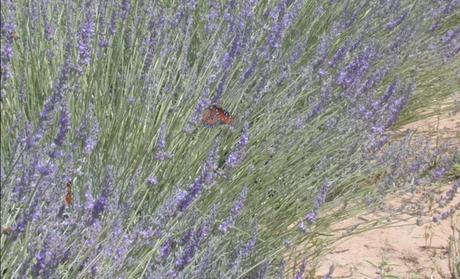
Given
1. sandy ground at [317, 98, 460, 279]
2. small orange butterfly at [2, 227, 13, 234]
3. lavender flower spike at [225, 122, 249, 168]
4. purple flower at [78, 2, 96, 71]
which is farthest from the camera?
sandy ground at [317, 98, 460, 279]

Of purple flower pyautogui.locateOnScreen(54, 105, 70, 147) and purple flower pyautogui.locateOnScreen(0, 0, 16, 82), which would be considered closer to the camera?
purple flower pyautogui.locateOnScreen(0, 0, 16, 82)

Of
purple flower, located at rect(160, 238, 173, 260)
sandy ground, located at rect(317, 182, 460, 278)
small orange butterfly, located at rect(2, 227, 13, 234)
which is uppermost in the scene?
sandy ground, located at rect(317, 182, 460, 278)

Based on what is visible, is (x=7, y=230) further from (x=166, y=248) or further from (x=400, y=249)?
(x=400, y=249)

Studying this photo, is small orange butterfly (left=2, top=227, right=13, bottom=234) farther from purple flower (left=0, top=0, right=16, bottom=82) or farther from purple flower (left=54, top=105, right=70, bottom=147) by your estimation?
purple flower (left=0, top=0, right=16, bottom=82)

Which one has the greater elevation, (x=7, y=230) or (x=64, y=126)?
(x=64, y=126)

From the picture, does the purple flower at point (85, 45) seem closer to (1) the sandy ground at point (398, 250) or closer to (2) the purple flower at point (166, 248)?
(2) the purple flower at point (166, 248)

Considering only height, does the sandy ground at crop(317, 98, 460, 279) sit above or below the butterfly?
below

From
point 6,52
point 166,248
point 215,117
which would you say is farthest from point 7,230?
point 215,117

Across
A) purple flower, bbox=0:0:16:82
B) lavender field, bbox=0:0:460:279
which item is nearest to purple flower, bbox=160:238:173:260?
lavender field, bbox=0:0:460:279

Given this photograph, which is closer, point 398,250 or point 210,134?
point 210,134
